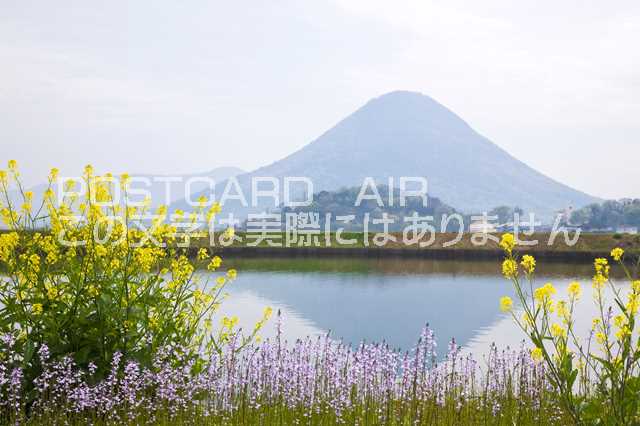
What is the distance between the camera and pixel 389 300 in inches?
1422

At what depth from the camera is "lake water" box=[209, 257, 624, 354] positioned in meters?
25.5

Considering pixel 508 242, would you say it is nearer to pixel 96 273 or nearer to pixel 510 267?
pixel 510 267

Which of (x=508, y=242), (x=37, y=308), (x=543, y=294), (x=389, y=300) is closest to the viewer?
(x=543, y=294)

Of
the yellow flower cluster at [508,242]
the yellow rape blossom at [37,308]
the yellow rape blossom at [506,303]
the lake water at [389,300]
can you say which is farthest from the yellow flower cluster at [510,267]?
the lake water at [389,300]

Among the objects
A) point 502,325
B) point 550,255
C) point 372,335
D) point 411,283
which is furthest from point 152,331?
point 550,255

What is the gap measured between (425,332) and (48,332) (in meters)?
4.65

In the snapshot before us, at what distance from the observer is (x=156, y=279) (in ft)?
28.2

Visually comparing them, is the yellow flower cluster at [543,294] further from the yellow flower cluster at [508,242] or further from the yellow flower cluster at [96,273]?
the yellow flower cluster at [96,273]

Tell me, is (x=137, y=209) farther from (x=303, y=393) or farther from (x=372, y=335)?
(x=372, y=335)

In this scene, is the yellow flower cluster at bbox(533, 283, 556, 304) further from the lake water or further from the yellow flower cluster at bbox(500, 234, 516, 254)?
the lake water

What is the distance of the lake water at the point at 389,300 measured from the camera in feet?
83.6

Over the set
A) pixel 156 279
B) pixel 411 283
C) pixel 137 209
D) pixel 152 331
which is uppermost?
pixel 137 209

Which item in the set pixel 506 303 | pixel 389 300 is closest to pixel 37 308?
pixel 506 303

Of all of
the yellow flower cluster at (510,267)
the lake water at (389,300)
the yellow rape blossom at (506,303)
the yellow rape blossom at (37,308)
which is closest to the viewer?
the yellow rape blossom at (506,303)
